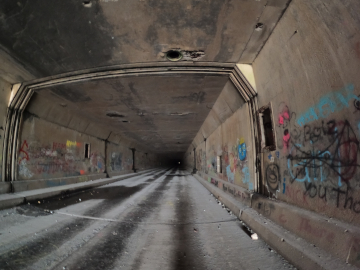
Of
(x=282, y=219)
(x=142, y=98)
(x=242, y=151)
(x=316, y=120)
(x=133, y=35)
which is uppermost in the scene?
(x=133, y=35)

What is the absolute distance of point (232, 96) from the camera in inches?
255

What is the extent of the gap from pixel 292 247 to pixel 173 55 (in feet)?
15.5

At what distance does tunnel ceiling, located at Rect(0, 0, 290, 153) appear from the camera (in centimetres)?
332

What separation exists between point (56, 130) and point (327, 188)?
10.6m

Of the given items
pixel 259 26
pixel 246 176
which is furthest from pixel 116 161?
pixel 259 26

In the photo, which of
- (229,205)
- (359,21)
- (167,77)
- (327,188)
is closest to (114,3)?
(167,77)

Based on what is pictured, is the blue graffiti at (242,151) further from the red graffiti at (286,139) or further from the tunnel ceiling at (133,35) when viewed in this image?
the tunnel ceiling at (133,35)

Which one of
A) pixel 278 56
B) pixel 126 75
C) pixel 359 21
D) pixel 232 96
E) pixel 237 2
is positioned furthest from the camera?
pixel 232 96

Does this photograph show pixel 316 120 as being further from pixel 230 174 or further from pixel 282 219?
pixel 230 174

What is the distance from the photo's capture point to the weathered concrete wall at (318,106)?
2.31m

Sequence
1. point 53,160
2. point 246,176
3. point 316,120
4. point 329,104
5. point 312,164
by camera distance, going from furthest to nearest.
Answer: point 53,160 < point 246,176 < point 312,164 < point 316,120 < point 329,104

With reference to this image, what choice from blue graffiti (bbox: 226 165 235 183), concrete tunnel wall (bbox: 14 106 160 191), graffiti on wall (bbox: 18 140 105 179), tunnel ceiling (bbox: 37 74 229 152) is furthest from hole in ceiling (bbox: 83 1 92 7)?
blue graffiti (bbox: 226 165 235 183)

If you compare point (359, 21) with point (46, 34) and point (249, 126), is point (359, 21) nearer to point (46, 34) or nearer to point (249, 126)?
point (249, 126)

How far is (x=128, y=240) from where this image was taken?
3.45 m
